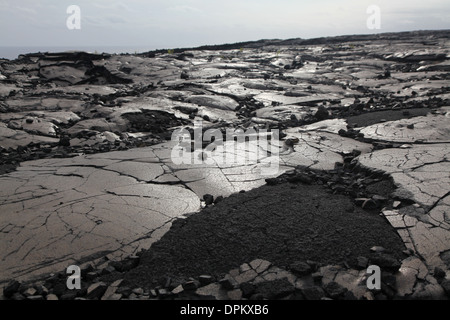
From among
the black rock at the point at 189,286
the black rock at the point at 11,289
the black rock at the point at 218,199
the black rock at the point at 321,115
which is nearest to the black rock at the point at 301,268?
the black rock at the point at 189,286

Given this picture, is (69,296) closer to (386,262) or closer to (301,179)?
(386,262)

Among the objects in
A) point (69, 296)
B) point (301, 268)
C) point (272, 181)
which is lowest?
point (69, 296)

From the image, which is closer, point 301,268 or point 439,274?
point 439,274

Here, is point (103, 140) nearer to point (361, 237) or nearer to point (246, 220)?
point (246, 220)

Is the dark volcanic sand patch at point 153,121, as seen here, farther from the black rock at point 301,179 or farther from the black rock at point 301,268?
the black rock at point 301,268

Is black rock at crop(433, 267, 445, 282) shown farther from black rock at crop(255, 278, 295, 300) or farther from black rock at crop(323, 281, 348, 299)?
black rock at crop(255, 278, 295, 300)

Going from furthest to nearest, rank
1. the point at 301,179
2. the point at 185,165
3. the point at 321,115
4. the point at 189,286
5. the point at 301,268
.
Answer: the point at 321,115 → the point at 185,165 → the point at 301,179 → the point at 301,268 → the point at 189,286

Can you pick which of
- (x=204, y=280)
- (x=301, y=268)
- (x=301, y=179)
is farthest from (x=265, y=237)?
(x=301, y=179)

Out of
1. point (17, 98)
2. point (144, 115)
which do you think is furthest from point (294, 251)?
point (17, 98)
